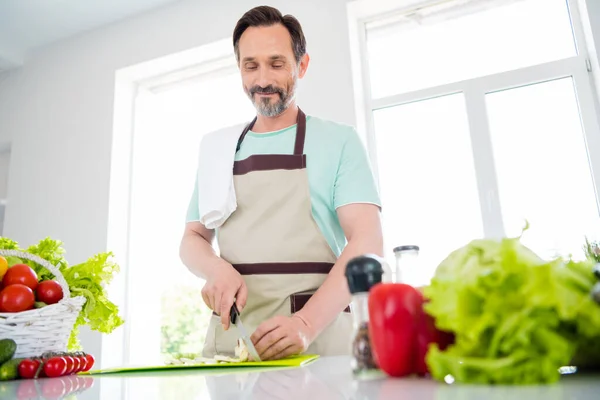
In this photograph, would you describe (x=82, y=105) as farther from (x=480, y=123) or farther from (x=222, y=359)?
(x=222, y=359)

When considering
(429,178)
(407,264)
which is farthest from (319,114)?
(407,264)

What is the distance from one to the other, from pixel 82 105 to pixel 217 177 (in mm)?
2313

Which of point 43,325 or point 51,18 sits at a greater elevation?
point 51,18

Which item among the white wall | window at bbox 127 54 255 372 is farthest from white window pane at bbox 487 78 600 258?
window at bbox 127 54 255 372

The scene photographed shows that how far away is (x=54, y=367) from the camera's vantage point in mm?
777

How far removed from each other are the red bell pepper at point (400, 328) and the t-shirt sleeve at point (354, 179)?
756 millimetres

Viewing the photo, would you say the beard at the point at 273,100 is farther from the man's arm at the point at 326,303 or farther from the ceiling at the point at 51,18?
the ceiling at the point at 51,18

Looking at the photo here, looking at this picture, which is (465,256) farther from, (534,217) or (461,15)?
(461,15)

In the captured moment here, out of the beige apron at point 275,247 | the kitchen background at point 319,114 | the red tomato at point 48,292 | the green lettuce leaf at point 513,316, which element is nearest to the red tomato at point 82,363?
the red tomato at point 48,292

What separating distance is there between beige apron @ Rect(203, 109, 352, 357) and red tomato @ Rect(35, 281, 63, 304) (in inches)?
17.3

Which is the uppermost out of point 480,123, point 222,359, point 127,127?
point 127,127

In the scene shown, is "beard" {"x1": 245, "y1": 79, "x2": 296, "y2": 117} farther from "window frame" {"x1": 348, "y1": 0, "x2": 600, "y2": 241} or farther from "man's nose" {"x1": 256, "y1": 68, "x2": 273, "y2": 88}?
"window frame" {"x1": 348, "y1": 0, "x2": 600, "y2": 241}

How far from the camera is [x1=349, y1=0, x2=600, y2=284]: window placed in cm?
226

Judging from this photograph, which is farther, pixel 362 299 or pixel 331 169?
pixel 331 169
